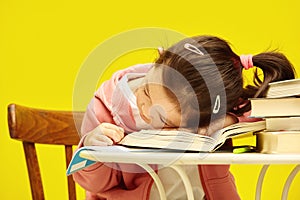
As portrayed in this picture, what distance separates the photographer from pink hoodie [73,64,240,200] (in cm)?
106

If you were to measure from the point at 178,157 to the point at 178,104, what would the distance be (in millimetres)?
171

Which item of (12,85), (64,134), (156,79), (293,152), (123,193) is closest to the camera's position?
(293,152)

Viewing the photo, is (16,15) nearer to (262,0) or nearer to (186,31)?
(186,31)

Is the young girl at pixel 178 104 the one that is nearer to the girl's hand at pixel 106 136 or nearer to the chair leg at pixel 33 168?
the girl's hand at pixel 106 136

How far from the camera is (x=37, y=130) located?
135 cm

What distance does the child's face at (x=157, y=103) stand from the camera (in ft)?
3.16

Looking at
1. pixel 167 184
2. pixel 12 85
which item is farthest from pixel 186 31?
pixel 167 184

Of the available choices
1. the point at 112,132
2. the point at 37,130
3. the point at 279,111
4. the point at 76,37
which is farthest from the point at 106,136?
the point at 76,37

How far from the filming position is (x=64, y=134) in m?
1.38

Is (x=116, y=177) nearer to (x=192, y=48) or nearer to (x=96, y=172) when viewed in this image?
(x=96, y=172)

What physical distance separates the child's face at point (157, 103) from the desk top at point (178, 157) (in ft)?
0.42

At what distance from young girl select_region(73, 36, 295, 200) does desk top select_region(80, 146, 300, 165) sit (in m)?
0.08

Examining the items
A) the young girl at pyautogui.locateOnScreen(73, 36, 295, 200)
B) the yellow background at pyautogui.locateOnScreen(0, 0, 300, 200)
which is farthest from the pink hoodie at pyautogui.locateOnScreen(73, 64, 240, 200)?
the yellow background at pyautogui.locateOnScreen(0, 0, 300, 200)

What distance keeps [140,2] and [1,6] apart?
1.57ft
